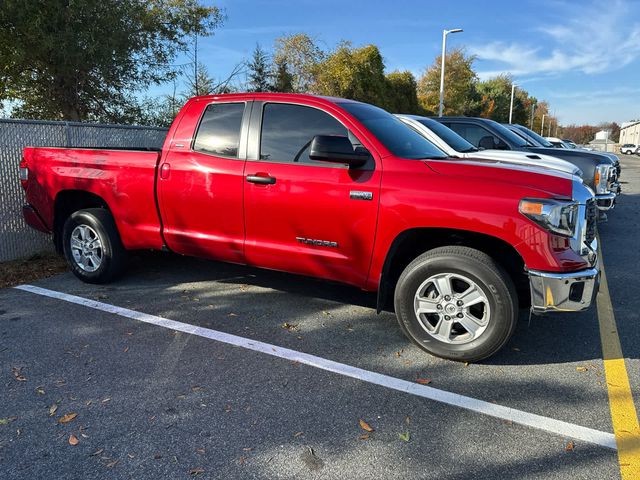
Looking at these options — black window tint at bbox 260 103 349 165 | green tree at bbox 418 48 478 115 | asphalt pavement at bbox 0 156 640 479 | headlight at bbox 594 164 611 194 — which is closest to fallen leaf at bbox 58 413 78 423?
asphalt pavement at bbox 0 156 640 479

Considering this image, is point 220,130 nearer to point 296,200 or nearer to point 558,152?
point 296,200

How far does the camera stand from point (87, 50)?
976cm

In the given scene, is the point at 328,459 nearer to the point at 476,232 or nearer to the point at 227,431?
the point at 227,431

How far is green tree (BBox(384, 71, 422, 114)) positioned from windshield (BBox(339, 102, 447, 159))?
72.9 ft

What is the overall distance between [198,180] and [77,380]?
2.00m

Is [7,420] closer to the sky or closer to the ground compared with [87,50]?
closer to the ground

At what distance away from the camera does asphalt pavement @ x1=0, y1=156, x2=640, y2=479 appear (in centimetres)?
256

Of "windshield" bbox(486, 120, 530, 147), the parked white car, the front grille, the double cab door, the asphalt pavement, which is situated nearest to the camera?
the asphalt pavement

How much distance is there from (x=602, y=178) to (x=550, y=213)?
6.11 metres

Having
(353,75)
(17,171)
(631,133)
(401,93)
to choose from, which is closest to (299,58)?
(353,75)

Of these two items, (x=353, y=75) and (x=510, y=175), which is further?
(x=353, y=75)

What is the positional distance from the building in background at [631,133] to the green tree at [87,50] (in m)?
119

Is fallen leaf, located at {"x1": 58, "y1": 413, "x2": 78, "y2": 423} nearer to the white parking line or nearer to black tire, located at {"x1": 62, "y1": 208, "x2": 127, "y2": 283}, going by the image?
the white parking line

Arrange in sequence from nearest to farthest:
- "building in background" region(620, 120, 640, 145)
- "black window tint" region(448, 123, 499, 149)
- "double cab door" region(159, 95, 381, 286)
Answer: "double cab door" region(159, 95, 381, 286), "black window tint" region(448, 123, 499, 149), "building in background" region(620, 120, 640, 145)
